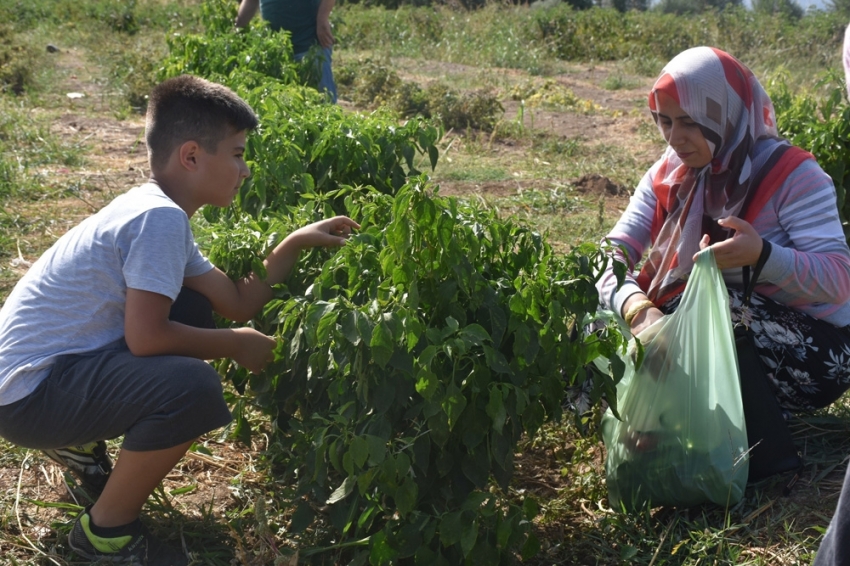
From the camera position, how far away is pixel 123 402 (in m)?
2.15

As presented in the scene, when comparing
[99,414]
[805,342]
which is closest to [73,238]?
[99,414]

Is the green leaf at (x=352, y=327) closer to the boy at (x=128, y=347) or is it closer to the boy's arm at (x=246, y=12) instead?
the boy at (x=128, y=347)

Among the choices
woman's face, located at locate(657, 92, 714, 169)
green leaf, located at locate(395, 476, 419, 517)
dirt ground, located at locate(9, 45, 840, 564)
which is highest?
woman's face, located at locate(657, 92, 714, 169)

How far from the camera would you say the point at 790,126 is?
13.4ft

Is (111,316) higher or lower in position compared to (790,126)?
lower

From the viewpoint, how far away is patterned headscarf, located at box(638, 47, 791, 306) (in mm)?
2559

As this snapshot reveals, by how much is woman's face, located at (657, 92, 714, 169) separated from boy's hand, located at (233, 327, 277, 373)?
4.09 feet

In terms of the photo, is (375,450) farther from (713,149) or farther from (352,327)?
(713,149)

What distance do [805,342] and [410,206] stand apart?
1251mm

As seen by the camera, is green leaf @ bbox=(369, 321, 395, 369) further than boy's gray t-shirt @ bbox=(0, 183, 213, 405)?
No

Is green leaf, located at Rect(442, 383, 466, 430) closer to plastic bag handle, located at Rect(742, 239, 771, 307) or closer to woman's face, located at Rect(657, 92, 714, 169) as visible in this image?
plastic bag handle, located at Rect(742, 239, 771, 307)

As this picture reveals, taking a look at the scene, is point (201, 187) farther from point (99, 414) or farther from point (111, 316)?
point (99, 414)

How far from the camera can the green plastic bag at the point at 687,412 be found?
2.24 metres

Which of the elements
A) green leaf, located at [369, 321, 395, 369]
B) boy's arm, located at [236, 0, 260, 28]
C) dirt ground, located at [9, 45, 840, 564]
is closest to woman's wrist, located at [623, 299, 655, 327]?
dirt ground, located at [9, 45, 840, 564]
